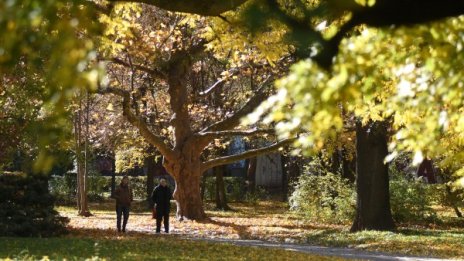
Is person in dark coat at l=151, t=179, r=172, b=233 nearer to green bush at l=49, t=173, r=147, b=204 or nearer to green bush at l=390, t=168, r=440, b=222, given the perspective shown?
green bush at l=390, t=168, r=440, b=222

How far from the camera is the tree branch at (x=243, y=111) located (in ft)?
88.2

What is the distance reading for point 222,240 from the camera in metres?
22.1

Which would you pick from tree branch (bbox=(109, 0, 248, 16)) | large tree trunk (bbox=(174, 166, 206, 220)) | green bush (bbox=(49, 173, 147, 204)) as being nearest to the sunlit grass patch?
large tree trunk (bbox=(174, 166, 206, 220))

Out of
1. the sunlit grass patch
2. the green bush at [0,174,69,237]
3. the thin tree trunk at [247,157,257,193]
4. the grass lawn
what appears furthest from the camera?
the thin tree trunk at [247,157,257,193]

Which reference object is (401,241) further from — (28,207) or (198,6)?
(198,6)

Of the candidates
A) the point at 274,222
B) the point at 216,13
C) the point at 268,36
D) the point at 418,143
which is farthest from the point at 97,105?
the point at 418,143

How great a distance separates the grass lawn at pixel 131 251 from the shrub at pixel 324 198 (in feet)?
32.5

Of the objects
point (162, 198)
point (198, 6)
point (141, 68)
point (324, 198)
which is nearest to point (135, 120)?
point (141, 68)

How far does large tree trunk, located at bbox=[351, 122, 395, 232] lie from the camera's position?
22.5 meters

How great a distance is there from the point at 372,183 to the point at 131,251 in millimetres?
9707

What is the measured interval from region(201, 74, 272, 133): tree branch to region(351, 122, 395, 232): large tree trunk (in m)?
5.29

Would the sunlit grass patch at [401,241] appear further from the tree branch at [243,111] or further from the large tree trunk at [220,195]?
the large tree trunk at [220,195]

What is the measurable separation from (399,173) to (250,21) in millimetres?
26547

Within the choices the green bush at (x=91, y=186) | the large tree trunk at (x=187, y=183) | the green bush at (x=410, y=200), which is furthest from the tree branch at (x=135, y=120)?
the green bush at (x=91, y=186)
